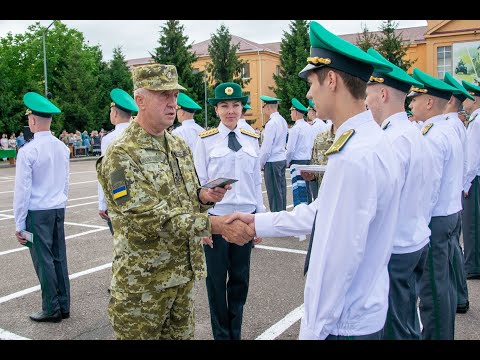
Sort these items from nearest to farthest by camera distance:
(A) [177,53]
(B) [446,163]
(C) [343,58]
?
(C) [343,58] < (B) [446,163] < (A) [177,53]

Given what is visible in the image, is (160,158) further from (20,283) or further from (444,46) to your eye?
(444,46)

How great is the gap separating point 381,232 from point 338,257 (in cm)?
26

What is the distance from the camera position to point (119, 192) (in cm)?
275

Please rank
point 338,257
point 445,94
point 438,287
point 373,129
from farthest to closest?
point 445,94 → point 438,287 → point 373,129 → point 338,257

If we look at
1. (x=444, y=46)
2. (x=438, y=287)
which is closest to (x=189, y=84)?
(x=444, y=46)

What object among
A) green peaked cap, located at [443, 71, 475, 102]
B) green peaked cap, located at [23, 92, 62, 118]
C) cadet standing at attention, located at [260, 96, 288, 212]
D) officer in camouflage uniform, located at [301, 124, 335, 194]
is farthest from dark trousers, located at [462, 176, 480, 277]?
green peaked cap, located at [23, 92, 62, 118]

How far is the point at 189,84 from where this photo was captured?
4291 centimetres

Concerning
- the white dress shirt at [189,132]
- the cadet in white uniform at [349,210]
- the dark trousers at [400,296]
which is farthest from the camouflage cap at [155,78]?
the white dress shirt at [189,132]

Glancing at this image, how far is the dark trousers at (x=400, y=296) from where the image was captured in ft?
10.8

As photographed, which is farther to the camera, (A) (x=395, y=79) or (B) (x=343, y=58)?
(A) (x=395, y=79)

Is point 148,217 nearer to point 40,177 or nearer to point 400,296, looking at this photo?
point 400,296

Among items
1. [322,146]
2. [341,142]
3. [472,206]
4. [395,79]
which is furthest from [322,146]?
[341,142]

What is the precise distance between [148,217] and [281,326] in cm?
253

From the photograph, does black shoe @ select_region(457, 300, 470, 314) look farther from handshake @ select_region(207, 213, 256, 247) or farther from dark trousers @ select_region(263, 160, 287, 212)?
dark trousers @ select_region(263, 160, 287, 212)
